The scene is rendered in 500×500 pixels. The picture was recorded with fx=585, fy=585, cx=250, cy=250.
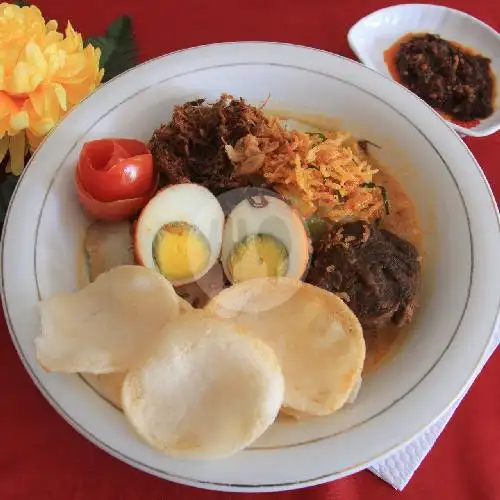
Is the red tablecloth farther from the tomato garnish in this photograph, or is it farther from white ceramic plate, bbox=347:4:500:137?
white ceramic plate, bbox=347:4:500:137

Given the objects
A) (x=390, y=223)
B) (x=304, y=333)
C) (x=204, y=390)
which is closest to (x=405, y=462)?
(x=304, y=333)

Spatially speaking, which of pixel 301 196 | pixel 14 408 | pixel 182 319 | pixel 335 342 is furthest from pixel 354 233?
pixel 14 408

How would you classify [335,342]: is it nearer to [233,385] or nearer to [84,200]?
[233,385]

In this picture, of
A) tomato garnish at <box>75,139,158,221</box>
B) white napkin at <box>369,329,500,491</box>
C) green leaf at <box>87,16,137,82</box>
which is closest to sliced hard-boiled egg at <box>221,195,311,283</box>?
tomato garnish at <box>75,139,158,221</box>

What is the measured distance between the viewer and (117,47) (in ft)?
5.35

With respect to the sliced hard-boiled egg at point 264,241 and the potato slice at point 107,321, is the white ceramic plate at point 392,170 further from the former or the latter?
the sliced hard-boiled egg at point 264,241

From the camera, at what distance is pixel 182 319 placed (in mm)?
1062

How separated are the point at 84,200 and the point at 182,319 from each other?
438mm

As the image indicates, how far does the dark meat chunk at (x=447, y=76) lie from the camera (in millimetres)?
1682

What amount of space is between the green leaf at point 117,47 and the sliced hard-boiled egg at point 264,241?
1.84 feet

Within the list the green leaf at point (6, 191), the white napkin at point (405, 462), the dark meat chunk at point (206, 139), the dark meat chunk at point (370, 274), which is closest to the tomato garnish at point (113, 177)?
the dark meat chunk at point (206, 139)

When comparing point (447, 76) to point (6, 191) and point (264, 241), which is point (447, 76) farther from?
point (6, 191)

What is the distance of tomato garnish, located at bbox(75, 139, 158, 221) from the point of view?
129 centimetres

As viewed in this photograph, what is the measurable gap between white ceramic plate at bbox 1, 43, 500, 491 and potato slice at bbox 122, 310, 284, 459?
6 centimetres
